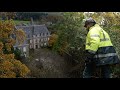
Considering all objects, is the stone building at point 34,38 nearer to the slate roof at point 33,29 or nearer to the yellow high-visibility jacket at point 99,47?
the slate roof at point 33,29

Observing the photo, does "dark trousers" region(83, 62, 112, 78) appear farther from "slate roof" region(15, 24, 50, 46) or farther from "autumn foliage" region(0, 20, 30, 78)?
"slate roof" region(15, 24, 50, 46)

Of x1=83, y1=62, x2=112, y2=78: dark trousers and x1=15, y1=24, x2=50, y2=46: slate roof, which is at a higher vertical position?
x1=15, y1=24, x2=50, y2=46: slate roof

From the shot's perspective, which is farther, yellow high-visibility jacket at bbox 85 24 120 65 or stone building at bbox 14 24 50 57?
stone building at bbox 14 24 50 57

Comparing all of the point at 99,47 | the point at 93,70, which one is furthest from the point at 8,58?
the point at 99,47

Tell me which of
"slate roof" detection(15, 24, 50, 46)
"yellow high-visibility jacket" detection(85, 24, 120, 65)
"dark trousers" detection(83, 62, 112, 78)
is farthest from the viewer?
"slate roof" detection(15, 24, 50, 46)

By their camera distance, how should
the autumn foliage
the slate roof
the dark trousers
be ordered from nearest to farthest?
the dark trousers
the autumn foliage
the slate roof

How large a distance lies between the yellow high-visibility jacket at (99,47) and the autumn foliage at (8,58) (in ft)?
5.52

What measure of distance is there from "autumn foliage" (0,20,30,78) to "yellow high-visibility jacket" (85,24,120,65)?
1681 mm

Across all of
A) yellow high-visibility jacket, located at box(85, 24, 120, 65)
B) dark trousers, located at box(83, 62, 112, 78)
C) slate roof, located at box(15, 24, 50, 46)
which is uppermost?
slate roof, located at box(15, 24, 50, 46)

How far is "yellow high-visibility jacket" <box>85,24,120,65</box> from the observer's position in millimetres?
4906

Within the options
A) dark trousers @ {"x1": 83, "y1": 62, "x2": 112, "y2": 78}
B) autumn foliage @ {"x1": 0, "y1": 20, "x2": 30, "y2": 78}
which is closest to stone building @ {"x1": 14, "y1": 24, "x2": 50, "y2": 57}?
autumn foliage @ {"x1": 0, "y1": 20, "x2": 30, "y2": 78}

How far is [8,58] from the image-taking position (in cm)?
623
